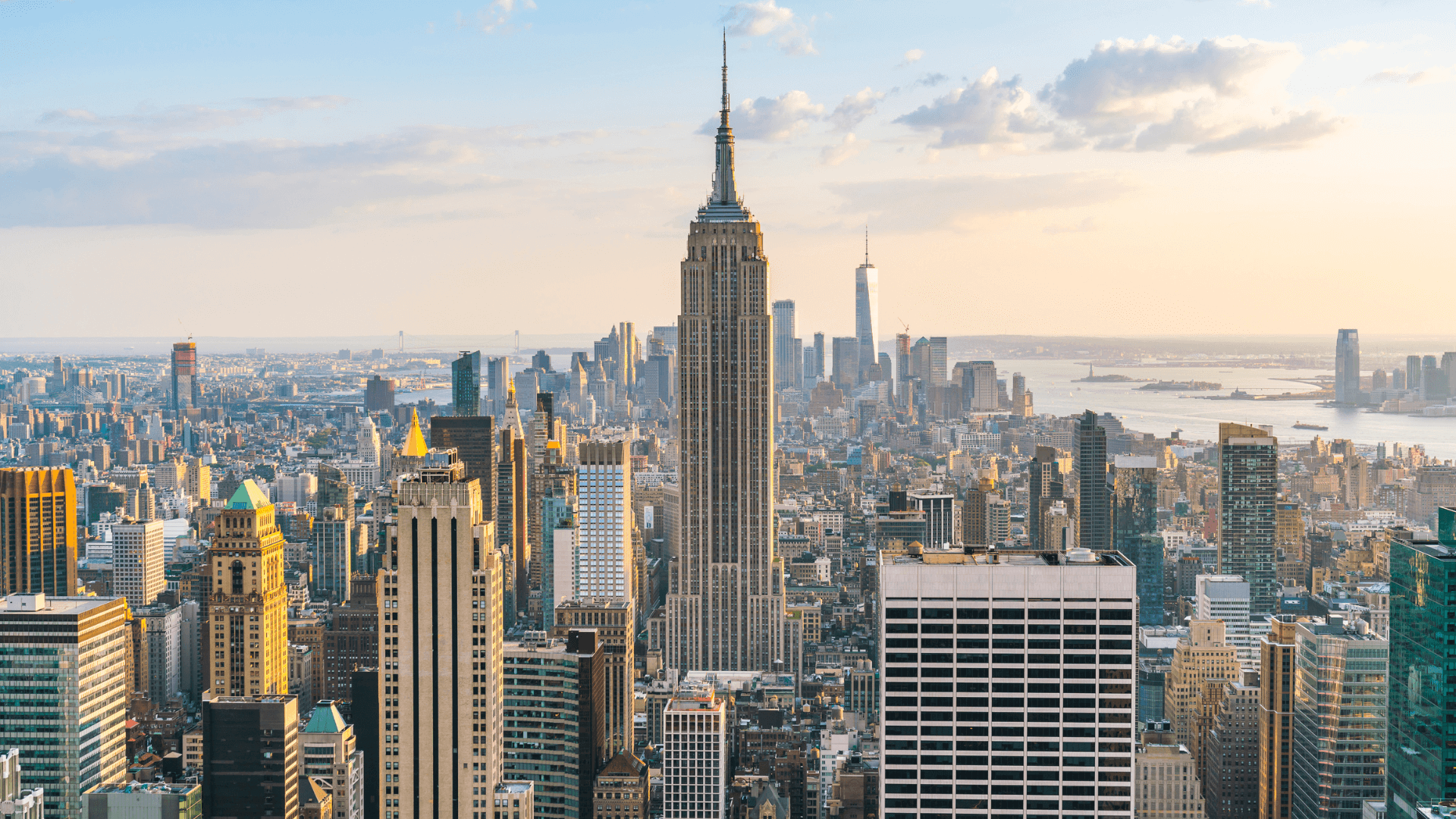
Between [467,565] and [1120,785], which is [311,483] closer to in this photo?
[467,565]

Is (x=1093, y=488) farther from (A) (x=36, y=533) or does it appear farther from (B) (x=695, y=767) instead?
(A) (x=36, y=533)

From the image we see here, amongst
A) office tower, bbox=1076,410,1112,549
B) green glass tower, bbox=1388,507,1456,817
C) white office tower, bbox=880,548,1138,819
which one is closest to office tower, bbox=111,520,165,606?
office tower, bbox=1076,410,1112,549

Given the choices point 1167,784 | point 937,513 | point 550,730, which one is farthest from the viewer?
point 937,513

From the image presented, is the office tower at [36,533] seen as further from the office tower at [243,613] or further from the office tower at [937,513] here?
the office tower at [937,513]

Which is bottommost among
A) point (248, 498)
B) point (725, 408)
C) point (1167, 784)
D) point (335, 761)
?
point (1167, 784)

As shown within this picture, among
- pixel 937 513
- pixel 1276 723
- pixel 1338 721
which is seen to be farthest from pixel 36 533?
pixel 1338 721

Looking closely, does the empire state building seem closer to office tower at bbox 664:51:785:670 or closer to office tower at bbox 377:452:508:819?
office tower at bbox 664:51:785:670
